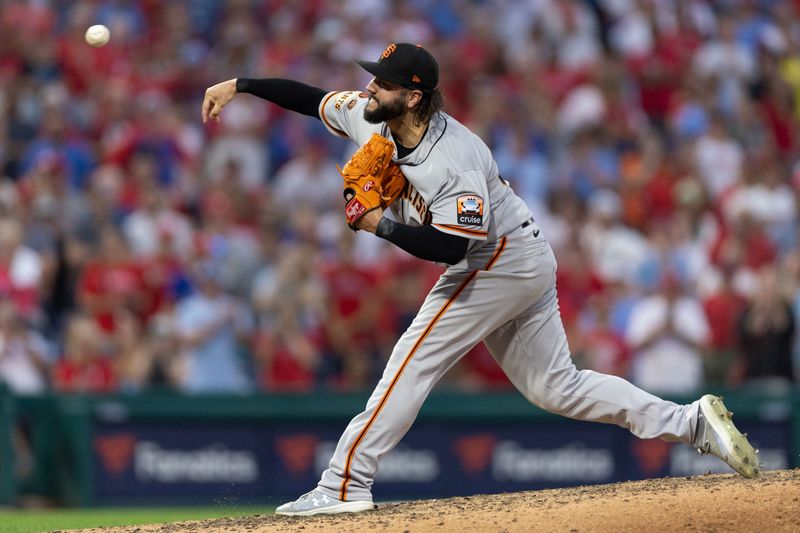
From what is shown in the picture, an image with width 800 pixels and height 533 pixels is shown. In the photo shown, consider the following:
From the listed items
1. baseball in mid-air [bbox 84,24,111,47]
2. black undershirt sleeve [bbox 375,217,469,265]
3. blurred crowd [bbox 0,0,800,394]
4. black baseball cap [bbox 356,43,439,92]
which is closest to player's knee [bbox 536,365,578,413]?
black undershirt sleeve [bbox 375,217,469,265]

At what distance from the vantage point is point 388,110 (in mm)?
5762

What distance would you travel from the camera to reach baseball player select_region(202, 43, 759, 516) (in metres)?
5.63

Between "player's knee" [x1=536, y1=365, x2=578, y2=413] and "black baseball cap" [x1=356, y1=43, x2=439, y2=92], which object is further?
"player's knee" [x1=536, y1=365, x2=578, y2=413]

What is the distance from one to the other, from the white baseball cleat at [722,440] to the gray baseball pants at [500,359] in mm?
53

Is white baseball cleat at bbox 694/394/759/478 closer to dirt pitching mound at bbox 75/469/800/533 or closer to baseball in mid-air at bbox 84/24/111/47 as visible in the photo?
dirt pitching mound at bbox 75/469/800/533

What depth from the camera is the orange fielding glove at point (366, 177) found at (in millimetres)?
5645

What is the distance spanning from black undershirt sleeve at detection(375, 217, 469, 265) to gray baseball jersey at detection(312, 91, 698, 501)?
1.6 inches

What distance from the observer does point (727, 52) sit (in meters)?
13.7

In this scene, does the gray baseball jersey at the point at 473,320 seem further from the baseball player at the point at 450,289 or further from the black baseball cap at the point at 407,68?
the black baseball cap at the point at 407,68

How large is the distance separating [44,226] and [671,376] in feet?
17.0

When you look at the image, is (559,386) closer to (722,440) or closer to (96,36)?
(722,440)

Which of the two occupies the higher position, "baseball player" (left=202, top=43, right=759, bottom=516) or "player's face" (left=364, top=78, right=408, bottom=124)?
"player's face" (left=364, top=78, right=408, bottom=124)

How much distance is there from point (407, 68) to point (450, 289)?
38.6 inches

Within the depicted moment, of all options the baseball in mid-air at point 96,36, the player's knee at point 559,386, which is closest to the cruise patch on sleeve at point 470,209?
the player's knee at point 559,386
